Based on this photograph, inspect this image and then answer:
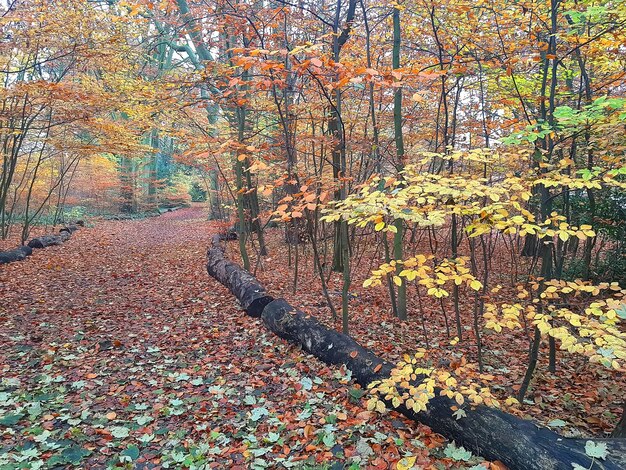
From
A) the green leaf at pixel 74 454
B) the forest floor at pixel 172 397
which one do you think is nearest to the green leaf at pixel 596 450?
the forest floor at pixel 172 397

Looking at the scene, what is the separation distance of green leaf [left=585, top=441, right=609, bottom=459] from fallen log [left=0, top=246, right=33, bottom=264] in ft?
39.1

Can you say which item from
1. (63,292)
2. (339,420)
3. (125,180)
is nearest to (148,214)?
(125,180)

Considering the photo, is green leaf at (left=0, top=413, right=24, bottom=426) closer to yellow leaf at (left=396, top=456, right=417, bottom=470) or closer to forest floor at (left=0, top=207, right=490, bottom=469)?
forest floor at (left=0, top=207, right=490, bottom=469)

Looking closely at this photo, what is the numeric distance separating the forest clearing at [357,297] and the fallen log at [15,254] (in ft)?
0.28

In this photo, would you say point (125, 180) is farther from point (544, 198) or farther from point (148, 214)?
point (544, 198)

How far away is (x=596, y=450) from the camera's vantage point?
7.23 ft

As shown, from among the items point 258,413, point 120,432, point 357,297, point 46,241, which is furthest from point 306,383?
point 46,241

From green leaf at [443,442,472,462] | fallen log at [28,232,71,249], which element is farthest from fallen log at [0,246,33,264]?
green leaf at [443,442,472,462]

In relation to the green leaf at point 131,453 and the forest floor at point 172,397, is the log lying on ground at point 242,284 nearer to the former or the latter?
the forest floor at point 172,397

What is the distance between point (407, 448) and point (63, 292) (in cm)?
725

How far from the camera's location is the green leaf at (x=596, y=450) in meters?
2.18

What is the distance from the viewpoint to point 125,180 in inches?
915

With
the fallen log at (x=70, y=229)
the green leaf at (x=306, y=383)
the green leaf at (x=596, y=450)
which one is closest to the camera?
the green leaf at (x=596, y=450)

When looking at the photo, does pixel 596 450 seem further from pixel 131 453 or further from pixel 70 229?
pixel 70 229
